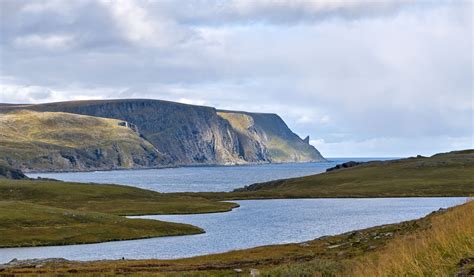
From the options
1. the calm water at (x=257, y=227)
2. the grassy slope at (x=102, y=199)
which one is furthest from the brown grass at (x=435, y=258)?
the grassy slope at (x=102, y=199)

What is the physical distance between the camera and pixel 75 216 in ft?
370

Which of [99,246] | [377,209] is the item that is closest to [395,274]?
[99,246]

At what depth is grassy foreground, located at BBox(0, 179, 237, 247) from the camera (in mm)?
97062

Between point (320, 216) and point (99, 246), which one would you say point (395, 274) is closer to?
point (99, 246)

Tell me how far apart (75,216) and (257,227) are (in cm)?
3392

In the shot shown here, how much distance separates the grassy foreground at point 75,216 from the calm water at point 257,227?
5.27m

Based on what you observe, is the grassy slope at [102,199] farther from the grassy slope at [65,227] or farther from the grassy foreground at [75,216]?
the grassy slope at [65,227]

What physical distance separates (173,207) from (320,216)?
1731 inches

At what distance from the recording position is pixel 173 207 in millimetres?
153000

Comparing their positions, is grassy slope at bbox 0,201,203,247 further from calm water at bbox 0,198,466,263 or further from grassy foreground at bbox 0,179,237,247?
calm water at bbox 0,198,466,263

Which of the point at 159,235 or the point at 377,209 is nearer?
the point at 159,235

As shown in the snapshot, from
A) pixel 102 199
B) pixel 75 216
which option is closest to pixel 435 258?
pixel 75 216

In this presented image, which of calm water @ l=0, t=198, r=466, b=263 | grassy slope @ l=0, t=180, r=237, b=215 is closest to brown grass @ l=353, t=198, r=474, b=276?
calm water @ l=0, t=198, r=466, b=263

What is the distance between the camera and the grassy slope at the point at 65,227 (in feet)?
311
